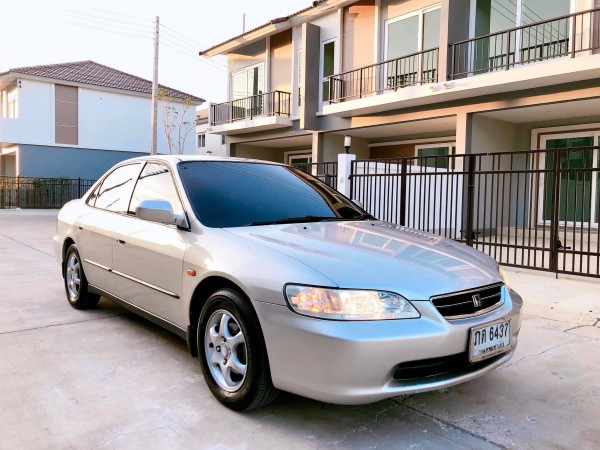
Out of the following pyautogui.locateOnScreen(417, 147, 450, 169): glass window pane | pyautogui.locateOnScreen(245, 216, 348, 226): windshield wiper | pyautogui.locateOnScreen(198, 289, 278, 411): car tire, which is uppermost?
pyautogui.locateOnScreen(417, 147, 450, 169): glass window pane

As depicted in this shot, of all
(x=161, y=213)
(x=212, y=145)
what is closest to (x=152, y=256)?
(x=161, y=213)

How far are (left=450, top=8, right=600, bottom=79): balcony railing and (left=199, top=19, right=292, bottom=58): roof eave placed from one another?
7645 mm

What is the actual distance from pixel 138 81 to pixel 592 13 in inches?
1106

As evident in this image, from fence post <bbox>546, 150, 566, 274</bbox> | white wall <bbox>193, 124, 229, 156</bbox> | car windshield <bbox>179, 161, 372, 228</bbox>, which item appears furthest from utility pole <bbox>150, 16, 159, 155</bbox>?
car windshield <bbox>179, 161, 372, 228</bbox>

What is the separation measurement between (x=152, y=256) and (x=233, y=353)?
47.1 inches

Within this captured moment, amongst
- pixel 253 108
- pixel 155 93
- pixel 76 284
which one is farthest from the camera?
pixel 155 93

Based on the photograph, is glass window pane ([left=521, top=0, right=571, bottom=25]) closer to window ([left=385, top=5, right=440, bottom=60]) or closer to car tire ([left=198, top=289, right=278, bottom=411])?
window ([left=385, top=5, right=440, bottom=60])

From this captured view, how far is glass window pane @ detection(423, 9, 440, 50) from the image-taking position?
43.7 feet

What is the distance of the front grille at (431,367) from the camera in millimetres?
2514

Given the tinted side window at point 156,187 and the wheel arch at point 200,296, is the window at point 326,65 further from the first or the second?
the wheel arch at point 200,296

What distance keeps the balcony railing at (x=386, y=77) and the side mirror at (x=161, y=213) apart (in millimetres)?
10534

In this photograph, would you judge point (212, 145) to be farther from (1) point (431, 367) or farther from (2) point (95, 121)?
(1) point (431, 367)

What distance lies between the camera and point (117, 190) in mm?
4766

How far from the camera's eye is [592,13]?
32.5ft
